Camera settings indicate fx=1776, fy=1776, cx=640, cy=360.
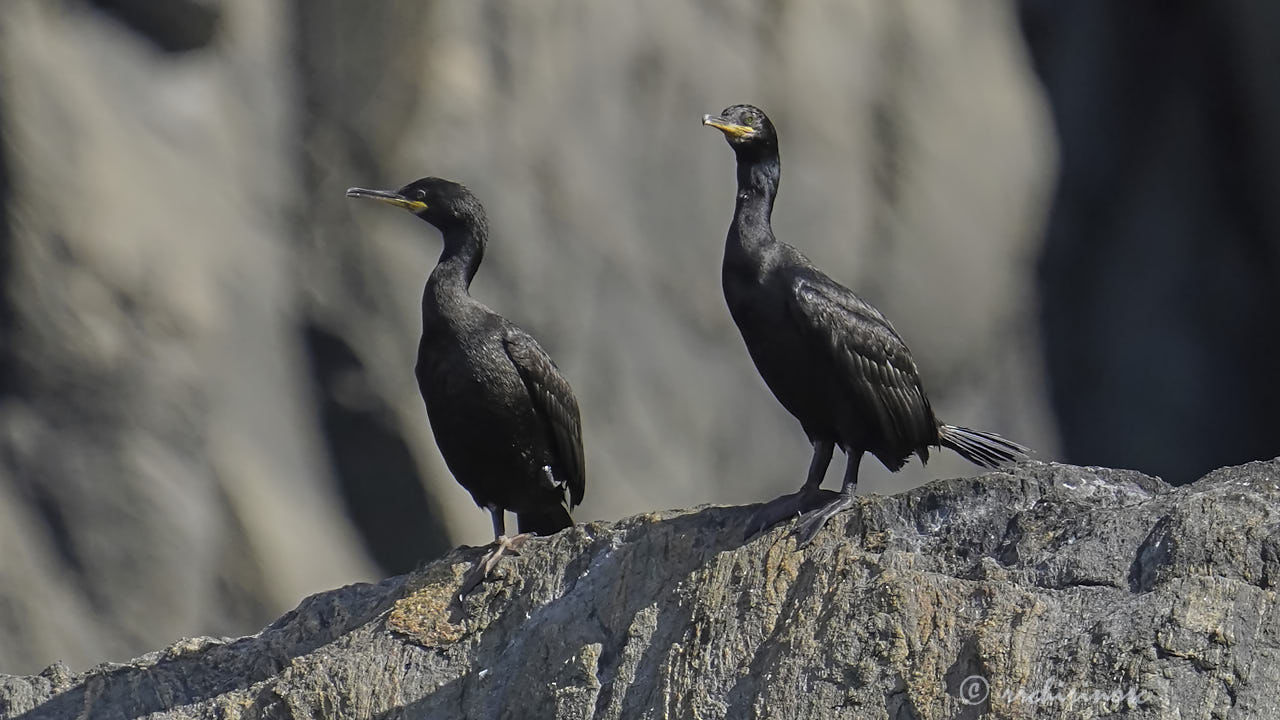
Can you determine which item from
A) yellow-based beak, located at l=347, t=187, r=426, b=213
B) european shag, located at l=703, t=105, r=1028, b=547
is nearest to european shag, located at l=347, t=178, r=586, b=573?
yellow-based beak, located at l=347, t=187, r=426, b=213

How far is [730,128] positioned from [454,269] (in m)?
1.37

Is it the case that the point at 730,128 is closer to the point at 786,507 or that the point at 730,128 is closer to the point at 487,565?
the point at 786,507

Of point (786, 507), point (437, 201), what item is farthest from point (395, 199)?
point (786, 507)

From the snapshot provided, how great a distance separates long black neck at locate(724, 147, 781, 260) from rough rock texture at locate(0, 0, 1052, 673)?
452 centimetres

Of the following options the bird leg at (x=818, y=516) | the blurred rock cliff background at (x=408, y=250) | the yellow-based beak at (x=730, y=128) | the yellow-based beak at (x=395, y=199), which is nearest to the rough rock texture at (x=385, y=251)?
the blurred rock cliff background at (x=408, y=250)

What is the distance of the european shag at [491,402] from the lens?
7027 mm

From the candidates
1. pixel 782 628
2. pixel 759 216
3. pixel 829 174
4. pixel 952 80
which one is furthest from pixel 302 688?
Answer: pixel 952 80

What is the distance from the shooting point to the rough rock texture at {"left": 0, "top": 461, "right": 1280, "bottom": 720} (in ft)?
15.3

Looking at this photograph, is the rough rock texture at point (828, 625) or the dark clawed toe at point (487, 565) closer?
the rough rock texture at point (828, 625)

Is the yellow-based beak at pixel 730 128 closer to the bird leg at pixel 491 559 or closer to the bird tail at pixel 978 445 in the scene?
the bird tail at pixel 978 445

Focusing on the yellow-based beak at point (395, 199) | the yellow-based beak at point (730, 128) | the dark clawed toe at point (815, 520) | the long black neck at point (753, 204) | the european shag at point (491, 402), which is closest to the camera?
the dark clawed toe at point (815, 520)

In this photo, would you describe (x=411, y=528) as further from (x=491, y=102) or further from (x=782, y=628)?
(x=782, y=628)

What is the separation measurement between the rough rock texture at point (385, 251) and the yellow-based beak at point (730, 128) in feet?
15.0

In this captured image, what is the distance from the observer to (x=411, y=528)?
1094cm
